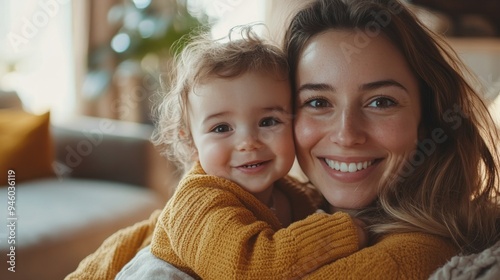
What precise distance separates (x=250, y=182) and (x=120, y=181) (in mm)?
2201

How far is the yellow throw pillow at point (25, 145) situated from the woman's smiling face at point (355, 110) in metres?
2.05

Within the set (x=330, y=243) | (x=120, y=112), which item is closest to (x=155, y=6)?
(x=120, y=112)

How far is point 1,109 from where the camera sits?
3268mm

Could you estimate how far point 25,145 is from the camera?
3.03 metres

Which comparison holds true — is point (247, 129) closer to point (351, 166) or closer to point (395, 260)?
point (351, 166)

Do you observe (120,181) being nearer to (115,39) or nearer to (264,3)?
(115,39)

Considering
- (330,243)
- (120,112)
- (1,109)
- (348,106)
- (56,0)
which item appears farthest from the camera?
(120,112)

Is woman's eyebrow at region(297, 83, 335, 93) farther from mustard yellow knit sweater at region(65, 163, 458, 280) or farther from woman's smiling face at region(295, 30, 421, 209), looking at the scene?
mustard yellow knit sweater at region(65, 163, 458, 280)

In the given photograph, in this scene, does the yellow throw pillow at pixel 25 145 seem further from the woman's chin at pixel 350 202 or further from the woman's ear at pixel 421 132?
the woman's ear at pixel 421 132

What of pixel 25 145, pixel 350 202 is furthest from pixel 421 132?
pixel 25 145

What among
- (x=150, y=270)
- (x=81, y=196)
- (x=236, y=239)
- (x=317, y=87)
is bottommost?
(x=81, y=196)

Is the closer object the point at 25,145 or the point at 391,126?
the point at 391,126

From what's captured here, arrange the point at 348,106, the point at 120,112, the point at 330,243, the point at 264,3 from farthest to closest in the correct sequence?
the point at 264,3 < the point at 120,112 < the point at 348,106 < the point at 330,243

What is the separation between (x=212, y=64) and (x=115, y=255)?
51 centimetres
